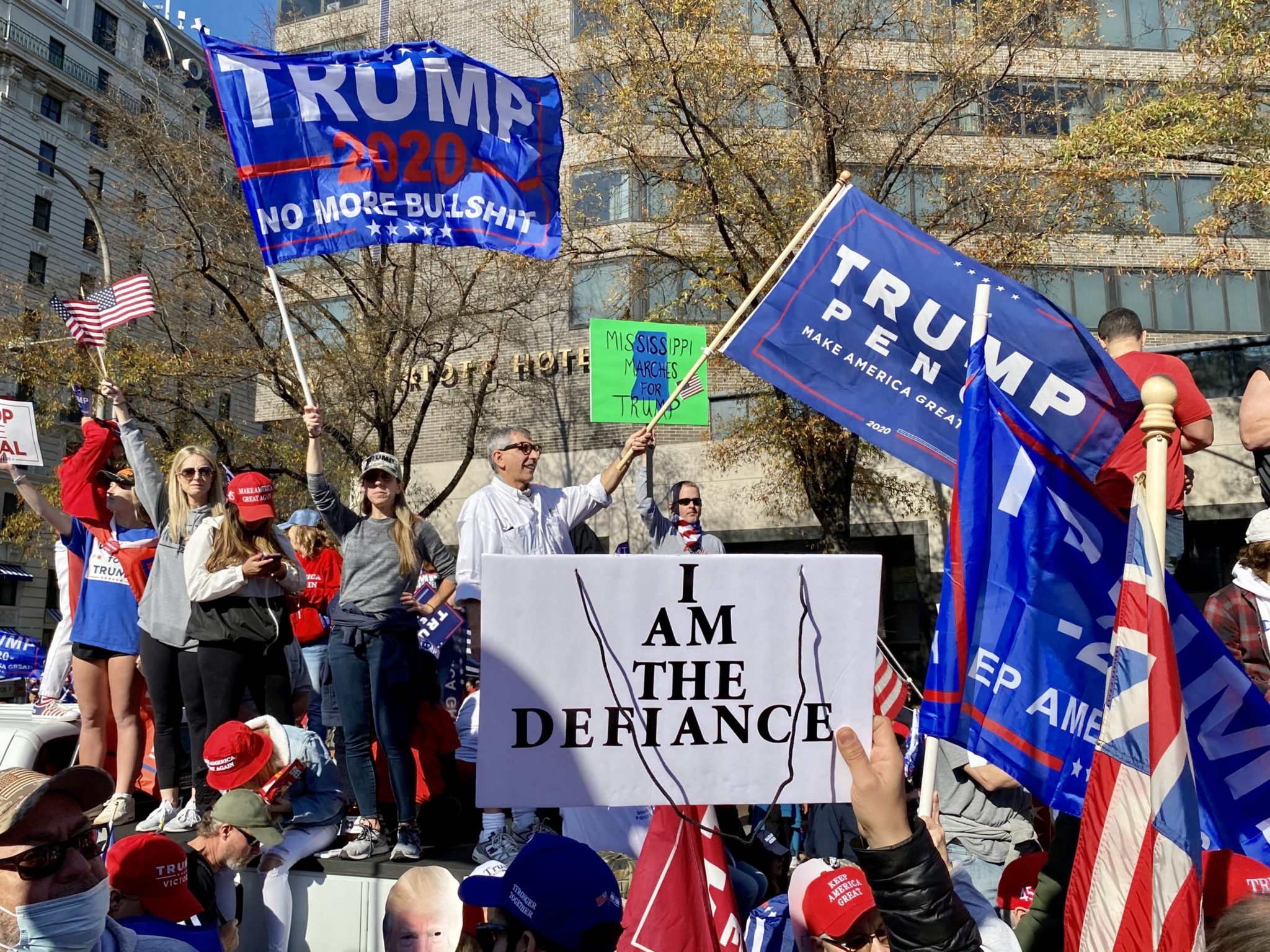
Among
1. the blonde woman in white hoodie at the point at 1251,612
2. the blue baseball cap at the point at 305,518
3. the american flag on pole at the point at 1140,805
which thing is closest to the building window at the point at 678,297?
the blue baseball cap at the point at 305,518

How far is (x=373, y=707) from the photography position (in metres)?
5.25

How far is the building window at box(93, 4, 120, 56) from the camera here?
4762 centimetres

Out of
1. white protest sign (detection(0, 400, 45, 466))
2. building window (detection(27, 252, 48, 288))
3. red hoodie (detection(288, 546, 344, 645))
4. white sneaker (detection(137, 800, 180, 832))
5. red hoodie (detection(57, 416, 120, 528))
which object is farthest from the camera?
building window (detection(27, 252, 48, 288))

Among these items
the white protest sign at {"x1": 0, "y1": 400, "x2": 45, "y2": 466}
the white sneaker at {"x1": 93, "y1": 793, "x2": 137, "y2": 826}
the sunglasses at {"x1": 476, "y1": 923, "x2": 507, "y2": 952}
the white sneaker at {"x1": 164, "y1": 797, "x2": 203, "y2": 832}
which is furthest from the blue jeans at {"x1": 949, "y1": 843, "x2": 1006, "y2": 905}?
the white protest sign at {"x1": 0, "y1": 400, "x2": 45, "y2": 466}

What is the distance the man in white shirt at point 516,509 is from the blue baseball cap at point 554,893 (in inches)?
109

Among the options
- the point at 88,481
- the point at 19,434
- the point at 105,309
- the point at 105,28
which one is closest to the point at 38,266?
the point at 105,28

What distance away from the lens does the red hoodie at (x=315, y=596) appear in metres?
7.22

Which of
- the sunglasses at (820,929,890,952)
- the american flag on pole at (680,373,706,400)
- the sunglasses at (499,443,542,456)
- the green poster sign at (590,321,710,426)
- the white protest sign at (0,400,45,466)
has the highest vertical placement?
the green poster sign at (590,321,710,426)

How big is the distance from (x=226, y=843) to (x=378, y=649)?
1.44m

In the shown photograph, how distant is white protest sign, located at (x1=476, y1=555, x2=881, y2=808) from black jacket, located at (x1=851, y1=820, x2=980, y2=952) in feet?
1.87

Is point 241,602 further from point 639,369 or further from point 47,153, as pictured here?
point 47,153

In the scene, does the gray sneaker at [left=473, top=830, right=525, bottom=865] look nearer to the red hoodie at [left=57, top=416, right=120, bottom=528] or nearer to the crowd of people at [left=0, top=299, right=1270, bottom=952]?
the crowd of people at [left=0, top=299, right=1270, bottom=952]

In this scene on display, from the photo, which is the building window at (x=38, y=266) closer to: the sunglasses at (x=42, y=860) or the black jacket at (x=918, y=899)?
the sunglasses at (x=42, y=860)

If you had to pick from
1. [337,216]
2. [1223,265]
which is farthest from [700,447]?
[337,216]
